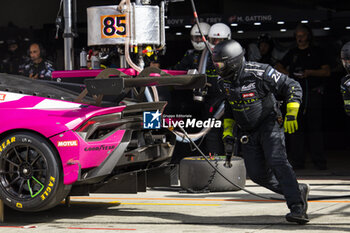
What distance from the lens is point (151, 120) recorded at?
762cm

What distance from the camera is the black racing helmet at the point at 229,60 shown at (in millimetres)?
7367

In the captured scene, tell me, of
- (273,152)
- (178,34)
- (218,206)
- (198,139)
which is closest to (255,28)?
(178,34)

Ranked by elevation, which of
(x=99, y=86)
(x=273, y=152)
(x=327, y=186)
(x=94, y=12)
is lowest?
(x=327, y=186)

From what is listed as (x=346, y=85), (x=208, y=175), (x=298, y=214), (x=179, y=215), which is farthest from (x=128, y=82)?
(x=208, y=175)

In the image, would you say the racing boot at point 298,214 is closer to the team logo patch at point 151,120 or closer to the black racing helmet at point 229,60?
the black racing helmet at point 229,60

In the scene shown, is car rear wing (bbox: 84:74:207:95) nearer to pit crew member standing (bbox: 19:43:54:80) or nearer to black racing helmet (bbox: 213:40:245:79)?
black racing helmet (bbox: 213:40:245:79)

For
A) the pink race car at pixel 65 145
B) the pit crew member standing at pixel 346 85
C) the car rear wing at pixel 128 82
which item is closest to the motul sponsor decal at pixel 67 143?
the pink race car at pixel 65 145

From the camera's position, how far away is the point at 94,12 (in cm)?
972

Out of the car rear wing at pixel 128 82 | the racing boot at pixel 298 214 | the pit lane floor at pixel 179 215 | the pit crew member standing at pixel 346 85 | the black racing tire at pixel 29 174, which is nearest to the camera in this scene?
the racing boot at pixel 298 214

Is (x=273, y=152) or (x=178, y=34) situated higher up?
(x=178, y=34)

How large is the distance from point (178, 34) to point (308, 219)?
24.0 feet

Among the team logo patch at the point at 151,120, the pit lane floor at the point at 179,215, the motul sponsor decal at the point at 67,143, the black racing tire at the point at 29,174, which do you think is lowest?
the pit lane floor at the point at 179,215

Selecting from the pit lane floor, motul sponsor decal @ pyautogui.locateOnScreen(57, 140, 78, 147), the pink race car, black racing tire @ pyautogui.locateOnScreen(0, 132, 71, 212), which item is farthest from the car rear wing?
the pit lane floor

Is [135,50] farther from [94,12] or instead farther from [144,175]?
[144,175]
